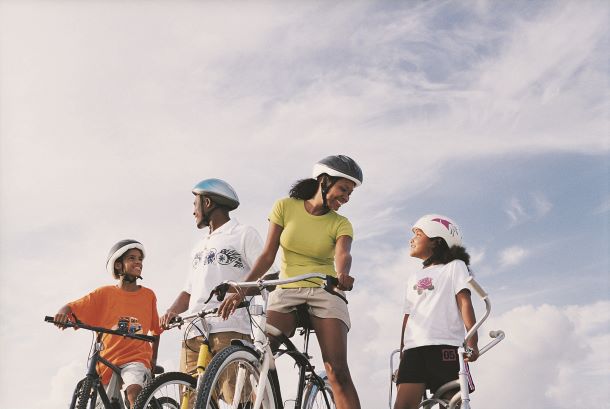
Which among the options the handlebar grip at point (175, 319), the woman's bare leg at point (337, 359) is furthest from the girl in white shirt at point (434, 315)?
the handlebar grip at point (175, 319)

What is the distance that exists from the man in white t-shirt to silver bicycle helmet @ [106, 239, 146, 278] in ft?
3.12

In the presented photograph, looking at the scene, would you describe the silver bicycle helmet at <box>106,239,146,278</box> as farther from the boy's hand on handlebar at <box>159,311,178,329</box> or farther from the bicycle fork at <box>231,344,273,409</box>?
the bicycle fork at <box>231,344,273,409</box>

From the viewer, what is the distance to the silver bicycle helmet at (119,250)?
7.52m

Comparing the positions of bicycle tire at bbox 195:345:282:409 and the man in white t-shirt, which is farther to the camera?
the man in white t-shirt

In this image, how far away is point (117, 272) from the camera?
7.57 metres

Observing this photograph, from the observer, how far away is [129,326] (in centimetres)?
707

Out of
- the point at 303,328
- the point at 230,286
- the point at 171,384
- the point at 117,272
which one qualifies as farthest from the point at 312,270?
the point at 117,272

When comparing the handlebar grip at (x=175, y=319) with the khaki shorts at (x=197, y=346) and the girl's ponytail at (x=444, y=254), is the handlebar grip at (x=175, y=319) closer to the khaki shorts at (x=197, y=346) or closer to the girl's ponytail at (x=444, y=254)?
the khaki shorts at (x=197, y=346)

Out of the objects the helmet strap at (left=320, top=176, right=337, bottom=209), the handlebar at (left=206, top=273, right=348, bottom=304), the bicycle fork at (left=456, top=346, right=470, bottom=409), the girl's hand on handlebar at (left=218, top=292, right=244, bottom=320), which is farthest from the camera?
the helmet strap at (left=320, top=176, right=337, bottom=209)

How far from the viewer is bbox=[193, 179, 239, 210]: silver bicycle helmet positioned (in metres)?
6.93

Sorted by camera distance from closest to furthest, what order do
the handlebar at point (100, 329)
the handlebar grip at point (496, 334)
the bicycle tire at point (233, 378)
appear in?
the bicycle tire at point (233, 378)
the handlebar grip at point (496, 334)
the handlebar at point (100, 329)

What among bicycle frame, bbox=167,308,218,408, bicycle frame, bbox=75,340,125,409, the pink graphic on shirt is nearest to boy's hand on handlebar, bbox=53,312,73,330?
bicycle frame, bbox=75,340,125,409

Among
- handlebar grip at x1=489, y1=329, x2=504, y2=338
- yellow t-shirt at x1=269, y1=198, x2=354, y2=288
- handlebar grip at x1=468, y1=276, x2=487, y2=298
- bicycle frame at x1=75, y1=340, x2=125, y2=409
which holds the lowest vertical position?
bicycle frame at x1=75, y1=340, x2=125, y2=409

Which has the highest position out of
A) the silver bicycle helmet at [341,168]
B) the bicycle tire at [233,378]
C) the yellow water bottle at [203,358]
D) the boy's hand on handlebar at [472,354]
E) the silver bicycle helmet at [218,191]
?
the silver bicycle helmet at [218,191]
